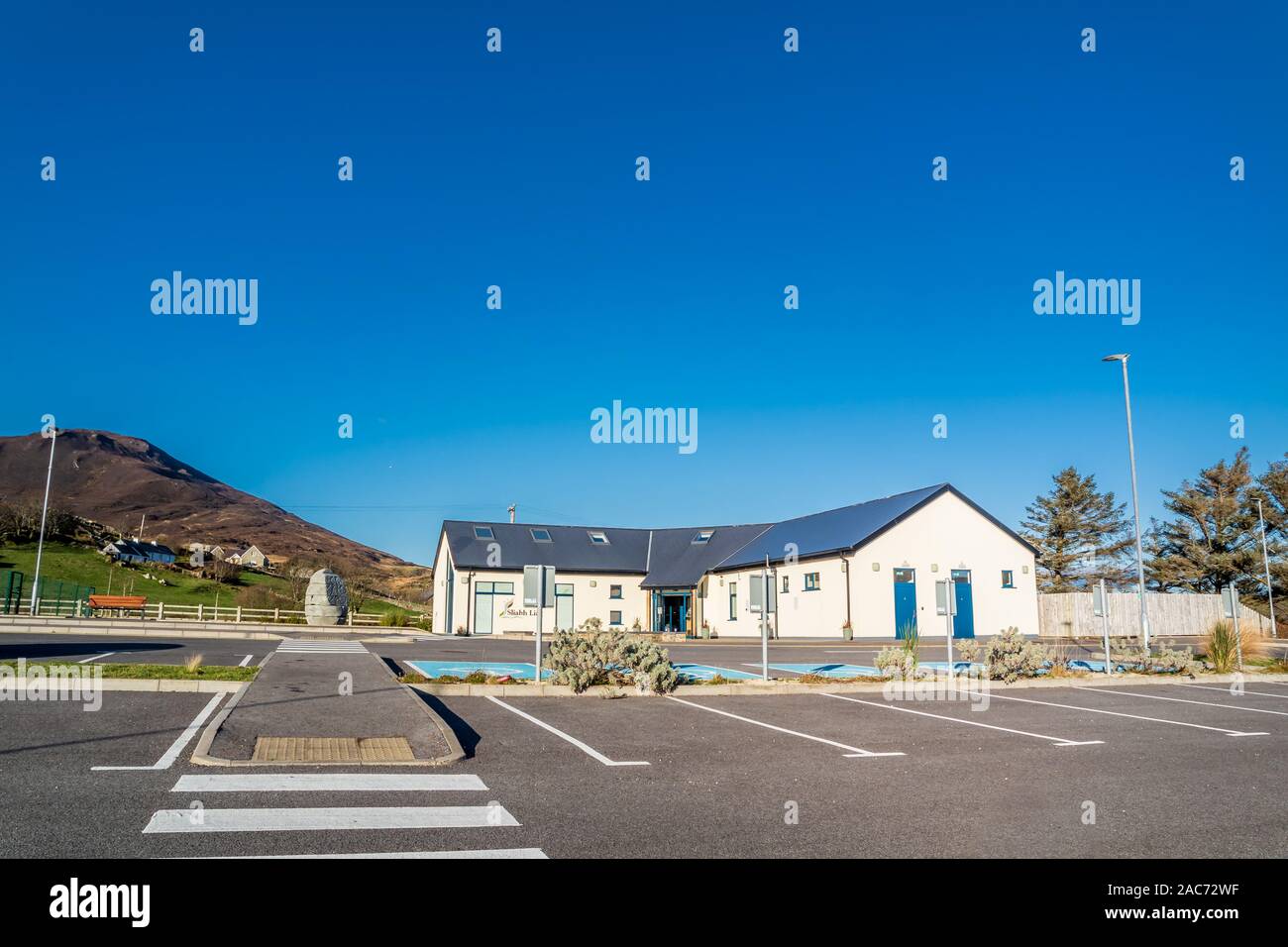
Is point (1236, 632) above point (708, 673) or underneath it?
above

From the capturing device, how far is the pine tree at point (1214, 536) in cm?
5038

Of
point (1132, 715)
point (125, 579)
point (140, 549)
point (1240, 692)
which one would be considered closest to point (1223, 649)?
point (1240, 692)

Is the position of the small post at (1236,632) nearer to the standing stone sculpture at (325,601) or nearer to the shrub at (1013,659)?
the shrub at (1013,659)

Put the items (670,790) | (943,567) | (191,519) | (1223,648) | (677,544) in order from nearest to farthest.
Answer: (670,790) → (1223,648) → (943,567) → (677,544) → (191,519)

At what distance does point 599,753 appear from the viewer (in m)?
8.91

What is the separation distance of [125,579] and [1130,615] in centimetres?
6005

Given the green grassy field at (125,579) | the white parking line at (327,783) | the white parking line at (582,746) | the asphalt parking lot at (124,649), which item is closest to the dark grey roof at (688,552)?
the green grassy field at (125,579)

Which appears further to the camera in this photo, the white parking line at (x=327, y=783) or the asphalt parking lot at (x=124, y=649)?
the asphalt parking lot at (x=124, y=649)

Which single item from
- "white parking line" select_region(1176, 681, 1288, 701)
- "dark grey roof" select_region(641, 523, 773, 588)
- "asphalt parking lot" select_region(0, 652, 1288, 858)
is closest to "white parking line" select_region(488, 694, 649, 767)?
"asphalt parking lot" select_region(0, 652, 1288, 858)

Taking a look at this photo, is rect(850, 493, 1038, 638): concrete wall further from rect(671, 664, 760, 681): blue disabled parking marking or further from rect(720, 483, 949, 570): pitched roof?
rect(671, 664, 760, 681): blue disabled parking marking

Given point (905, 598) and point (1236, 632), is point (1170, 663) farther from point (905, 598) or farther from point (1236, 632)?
point (905, 598)

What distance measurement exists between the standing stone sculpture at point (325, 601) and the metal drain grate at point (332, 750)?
114 ft

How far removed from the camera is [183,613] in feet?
143

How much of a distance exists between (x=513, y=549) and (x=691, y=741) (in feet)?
113
